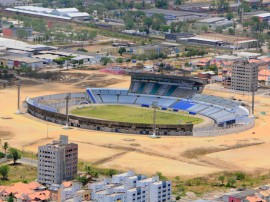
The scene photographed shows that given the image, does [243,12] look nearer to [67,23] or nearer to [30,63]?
[67,23]

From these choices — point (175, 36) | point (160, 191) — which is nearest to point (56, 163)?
point (160, 191)

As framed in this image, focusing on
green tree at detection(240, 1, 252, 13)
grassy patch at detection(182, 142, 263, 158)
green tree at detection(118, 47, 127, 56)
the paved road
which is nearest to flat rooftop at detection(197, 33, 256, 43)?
green tree at detection(118, 47, 127, 56)

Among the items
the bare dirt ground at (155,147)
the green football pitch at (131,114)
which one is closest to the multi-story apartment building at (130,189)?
the bare dirt ground at (155,147)

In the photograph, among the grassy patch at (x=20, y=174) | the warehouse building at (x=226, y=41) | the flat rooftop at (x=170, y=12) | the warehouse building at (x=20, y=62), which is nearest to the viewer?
the grassy patch at (x=20, y=174)

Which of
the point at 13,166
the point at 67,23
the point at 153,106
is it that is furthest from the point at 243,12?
the point at 13,166

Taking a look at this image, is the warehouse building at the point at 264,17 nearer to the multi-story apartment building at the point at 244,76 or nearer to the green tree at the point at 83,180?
the multi-story apartment building at the point at 244,76

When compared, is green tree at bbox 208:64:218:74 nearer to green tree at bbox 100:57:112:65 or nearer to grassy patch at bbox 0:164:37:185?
green tree at bbox 100:57:112:65

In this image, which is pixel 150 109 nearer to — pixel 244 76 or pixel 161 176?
pixel 244 76
